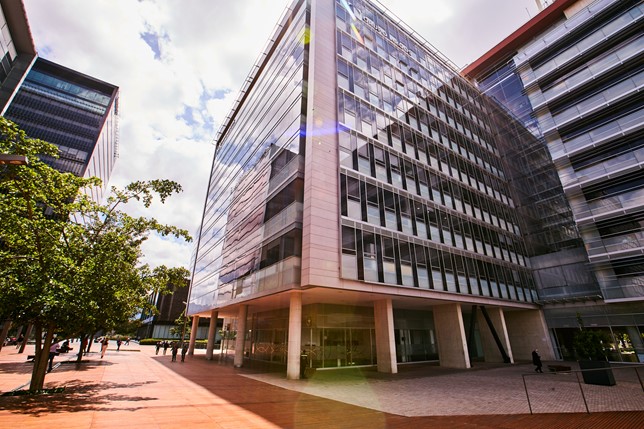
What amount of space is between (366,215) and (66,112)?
8862cm

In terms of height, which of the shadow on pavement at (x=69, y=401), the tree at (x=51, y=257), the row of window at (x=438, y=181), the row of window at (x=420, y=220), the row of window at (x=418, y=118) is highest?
the row of window at (x=418, y=118)

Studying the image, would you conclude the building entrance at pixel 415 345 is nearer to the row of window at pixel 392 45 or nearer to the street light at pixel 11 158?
the row of window at pixel 392 45

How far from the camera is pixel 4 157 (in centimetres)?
727

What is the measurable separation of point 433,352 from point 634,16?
35.4 metres

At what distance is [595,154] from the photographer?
1083 inches

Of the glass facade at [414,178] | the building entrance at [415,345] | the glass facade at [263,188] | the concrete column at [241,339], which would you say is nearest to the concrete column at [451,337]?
the glass facade at [414,178]

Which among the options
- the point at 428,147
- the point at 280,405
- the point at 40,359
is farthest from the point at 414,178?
the point at 40,359

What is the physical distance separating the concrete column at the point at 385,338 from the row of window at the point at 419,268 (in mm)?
2615

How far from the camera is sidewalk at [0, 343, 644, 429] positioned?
315 inches

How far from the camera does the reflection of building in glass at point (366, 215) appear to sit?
1856 centimetres

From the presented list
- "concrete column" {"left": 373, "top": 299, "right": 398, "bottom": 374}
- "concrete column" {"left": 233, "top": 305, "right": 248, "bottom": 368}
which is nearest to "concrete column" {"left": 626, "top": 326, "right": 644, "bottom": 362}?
"concrete column" {"left": 373, "top": 299, "right": 398, "bottom": 374}

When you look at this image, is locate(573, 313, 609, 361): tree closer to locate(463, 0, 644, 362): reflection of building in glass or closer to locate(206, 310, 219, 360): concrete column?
locate(463, 0, 644, 362): reflection of building in glass

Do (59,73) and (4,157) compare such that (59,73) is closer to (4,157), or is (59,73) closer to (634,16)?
(4,157)

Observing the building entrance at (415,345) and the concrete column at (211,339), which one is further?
the concrete column at (211,339)
